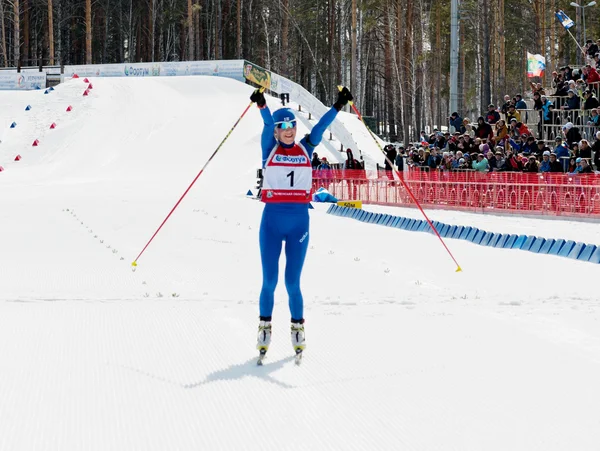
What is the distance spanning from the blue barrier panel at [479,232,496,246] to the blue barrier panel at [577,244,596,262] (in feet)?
7.78

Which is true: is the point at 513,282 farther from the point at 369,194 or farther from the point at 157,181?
the point at 157,181

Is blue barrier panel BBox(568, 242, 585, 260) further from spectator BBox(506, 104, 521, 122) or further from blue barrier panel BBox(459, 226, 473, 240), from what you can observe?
spectator BBox(506, 104, 521, 122)

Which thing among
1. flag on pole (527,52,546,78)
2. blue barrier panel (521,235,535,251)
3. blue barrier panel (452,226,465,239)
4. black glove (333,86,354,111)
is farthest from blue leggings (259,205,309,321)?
flag on pole (527,52,546,78)

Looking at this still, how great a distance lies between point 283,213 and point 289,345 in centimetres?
121

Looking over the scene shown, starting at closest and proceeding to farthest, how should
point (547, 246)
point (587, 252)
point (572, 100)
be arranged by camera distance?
1. point (587, 252)
2. point (547, 246)
3. point (572, 100)

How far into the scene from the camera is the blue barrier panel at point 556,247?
44.9 ft

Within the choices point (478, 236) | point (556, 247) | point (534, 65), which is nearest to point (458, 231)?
point (478, 236)

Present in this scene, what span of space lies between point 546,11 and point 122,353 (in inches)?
2096

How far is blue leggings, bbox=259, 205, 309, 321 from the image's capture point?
654 cm

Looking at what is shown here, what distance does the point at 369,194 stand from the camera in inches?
1054

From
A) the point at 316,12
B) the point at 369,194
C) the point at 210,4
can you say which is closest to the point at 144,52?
the point at 210,4

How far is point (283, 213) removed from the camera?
654 cm

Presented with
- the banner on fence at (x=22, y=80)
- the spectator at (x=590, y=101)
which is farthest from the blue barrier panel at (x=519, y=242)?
the banner on fence at (x=22, y=80)

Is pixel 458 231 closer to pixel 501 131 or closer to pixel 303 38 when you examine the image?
pixel 501 131
